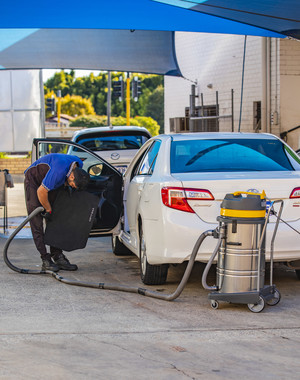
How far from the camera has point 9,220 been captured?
52.7ft

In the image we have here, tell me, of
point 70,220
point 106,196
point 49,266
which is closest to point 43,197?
point 70,220

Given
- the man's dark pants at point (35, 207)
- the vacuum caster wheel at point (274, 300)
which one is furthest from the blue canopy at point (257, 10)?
the vacuum caster wheel at point (274, 300)

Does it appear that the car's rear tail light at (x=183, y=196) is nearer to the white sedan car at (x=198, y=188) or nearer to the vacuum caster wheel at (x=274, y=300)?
the white sedan car at (x=198, y=188)

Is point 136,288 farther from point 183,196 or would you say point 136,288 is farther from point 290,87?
point 290,87

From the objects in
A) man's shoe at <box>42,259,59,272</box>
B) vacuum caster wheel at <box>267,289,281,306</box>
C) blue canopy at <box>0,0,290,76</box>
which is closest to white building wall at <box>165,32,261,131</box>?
blue canopy at <box>0,0,290,76</box>

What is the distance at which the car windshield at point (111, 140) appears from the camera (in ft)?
49.7

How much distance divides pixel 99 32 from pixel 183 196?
14.2 metres

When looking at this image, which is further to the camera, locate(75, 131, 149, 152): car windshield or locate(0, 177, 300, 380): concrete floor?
locate(75, 131, 149, 152): car windshield

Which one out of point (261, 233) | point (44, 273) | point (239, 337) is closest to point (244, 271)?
point (261, 233)

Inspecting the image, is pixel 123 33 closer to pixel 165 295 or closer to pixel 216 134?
pixel 216 134

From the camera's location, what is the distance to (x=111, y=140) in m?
15.2

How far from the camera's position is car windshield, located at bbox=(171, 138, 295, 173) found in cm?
837

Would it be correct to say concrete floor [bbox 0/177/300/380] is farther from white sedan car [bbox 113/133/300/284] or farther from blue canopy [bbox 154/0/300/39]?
blue canopy [bbox 154/0/300/39]

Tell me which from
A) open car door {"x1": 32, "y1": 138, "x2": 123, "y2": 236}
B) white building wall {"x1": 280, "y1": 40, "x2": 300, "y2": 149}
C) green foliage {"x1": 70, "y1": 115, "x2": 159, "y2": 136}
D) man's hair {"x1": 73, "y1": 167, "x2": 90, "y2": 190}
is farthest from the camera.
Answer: green foliage {"x1": 70, "y1": 115, "x2": 159, "y2": 136}
